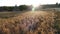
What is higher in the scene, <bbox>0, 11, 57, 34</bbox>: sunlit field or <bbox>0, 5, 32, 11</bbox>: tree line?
<bbox>0, 5, 32, 11</bbox>: tree line

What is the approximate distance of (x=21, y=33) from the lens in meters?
1.93

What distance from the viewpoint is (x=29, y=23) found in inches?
77.0

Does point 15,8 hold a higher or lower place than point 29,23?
higher

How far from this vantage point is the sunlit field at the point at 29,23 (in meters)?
1.90

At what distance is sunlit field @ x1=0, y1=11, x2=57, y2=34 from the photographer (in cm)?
190

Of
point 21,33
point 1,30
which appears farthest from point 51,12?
point 1,30

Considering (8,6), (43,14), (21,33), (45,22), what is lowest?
(21,33)

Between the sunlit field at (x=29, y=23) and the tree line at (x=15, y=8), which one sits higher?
the tree line at (x=15, y=8)
